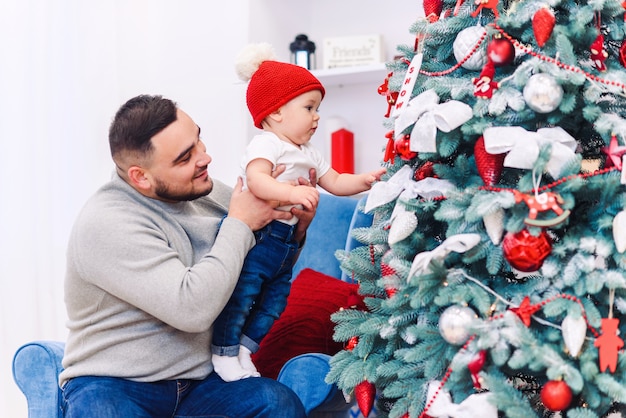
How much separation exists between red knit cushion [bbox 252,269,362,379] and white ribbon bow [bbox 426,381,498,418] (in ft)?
2.03

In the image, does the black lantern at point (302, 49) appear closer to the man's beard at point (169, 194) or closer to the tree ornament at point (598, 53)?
the man's beard at point (169, 194)

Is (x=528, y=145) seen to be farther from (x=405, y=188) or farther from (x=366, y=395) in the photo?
(x=366, y=395)

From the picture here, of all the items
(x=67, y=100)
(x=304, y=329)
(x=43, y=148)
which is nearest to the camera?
(x=304, y=329)

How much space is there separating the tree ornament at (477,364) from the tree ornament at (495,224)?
0.21 metres

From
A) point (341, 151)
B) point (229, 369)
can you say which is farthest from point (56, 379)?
point (341, 151)

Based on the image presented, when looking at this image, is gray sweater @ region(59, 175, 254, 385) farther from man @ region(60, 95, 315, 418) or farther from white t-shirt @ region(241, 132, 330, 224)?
white t-shirt @ region(241, 132, 330, 224)

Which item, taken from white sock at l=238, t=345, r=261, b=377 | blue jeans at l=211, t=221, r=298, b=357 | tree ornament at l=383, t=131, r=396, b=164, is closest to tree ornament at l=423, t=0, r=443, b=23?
tree ornament at l=383, t=131, r=396, b=164

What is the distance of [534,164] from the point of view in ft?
4.59

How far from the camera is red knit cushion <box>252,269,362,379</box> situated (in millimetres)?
2123

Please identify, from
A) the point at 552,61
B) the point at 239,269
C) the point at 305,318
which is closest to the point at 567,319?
the point at 552,61

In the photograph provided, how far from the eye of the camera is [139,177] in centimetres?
187

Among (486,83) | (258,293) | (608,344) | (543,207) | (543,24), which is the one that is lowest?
(258,293)

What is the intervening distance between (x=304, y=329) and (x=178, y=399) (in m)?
0.45

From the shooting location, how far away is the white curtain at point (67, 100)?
2.86m
